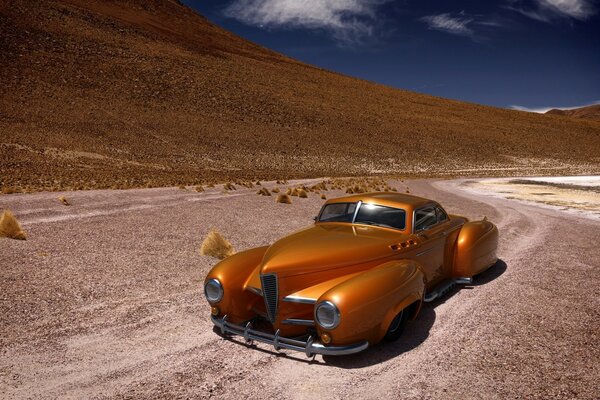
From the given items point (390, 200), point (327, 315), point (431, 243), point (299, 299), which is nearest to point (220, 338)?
point (299, 299)

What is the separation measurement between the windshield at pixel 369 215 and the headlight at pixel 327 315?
1.97 metres

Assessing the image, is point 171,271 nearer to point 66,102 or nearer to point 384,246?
point 384,246

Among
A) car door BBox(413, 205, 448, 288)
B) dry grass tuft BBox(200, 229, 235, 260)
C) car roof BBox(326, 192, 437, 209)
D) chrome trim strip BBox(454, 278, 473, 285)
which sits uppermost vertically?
car roof BBox(326, 192, 437, 209)

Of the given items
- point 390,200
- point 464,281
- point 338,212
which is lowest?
point 464,281

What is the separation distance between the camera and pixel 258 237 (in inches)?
496

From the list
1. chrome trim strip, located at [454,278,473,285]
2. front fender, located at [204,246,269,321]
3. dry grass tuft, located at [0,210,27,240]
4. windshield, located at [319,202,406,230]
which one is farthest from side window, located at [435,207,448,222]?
dry grass tuft, located at [0,210,27,240]

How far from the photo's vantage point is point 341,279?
536 cm

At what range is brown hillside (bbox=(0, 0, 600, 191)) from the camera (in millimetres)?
49000

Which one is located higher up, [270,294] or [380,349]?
[270,294]

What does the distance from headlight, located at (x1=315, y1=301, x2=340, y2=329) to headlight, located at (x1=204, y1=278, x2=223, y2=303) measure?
142 cm

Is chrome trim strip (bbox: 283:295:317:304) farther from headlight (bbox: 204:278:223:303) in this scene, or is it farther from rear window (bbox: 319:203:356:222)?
rear window (bbox: 319:203:356:222)

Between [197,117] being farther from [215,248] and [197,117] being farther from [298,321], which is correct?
[298,321]

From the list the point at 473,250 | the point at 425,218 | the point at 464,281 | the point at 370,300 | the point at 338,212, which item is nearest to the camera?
A: the point at 370,300

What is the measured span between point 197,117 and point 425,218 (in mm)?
60895
